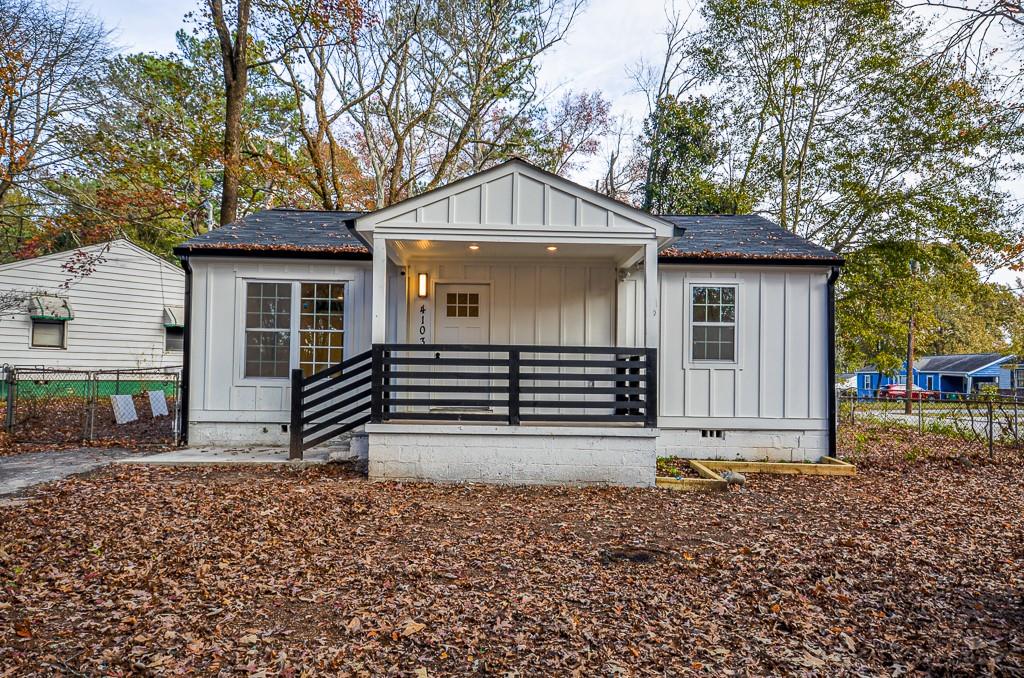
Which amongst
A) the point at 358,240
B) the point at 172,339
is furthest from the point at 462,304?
the point at 172,339

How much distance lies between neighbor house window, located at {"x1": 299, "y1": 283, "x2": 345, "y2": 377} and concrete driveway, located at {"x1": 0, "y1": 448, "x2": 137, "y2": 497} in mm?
2708

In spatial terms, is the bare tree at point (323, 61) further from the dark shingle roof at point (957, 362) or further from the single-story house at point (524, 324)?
the dark shingle roof at point (957, 362)

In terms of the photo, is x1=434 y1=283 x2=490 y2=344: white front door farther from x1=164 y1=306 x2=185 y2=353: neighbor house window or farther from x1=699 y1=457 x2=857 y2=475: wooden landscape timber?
x1=164 y1=306 x2=185 y2=353: neighbor house window

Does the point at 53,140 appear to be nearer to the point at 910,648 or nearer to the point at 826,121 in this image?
the point at 910,648

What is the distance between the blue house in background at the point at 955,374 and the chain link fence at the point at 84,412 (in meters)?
33.6

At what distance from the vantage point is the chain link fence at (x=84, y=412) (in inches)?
364

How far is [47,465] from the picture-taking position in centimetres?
740

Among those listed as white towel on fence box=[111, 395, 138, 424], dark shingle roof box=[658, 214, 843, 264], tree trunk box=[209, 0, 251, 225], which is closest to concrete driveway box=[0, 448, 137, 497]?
white towel on fence box=[111, 395, 138, 424]

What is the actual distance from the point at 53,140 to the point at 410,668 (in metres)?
14.4

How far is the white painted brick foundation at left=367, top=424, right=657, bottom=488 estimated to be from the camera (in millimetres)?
6914

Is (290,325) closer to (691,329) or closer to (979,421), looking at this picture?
(691,329)

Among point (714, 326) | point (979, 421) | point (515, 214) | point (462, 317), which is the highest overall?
point (515, 214)

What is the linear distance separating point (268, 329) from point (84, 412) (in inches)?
257

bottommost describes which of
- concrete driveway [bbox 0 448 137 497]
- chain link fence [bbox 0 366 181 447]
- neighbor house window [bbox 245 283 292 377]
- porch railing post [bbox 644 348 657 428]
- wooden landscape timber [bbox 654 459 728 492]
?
wooden landscape timber [bbox 654 459 728 492]
